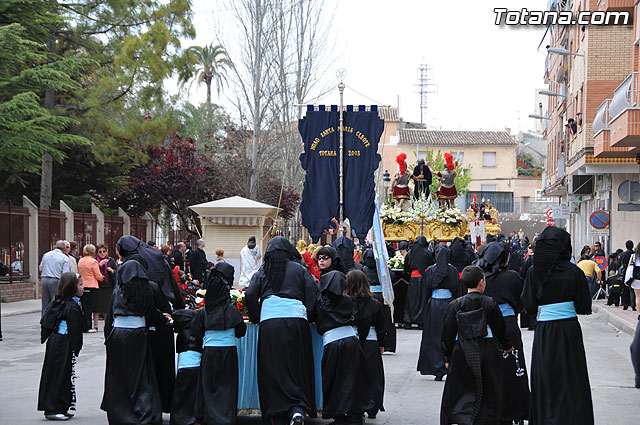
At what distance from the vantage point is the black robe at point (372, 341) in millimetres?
9219

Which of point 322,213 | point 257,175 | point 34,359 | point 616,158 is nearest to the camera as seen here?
point 34,359

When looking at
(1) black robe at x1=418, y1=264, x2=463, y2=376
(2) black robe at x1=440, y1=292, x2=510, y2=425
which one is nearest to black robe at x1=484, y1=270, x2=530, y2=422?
(2) black robe at x1=440, y1=292, x2=510, y2=425

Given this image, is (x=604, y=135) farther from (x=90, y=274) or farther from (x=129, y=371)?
(x=129, y=371)

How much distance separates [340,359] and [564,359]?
6.89ft

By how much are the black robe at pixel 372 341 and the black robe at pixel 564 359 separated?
1772 millimetres

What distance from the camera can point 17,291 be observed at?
25.0 m

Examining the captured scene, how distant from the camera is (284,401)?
8430 millimetres

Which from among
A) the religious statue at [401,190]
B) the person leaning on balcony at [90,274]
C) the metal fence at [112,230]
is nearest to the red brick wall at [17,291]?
the metal fence at [112,230]

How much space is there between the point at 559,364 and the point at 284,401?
8.45 ft

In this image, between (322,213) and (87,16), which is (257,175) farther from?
(322,213)

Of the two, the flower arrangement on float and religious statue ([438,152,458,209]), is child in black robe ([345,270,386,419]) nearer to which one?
the flower arrangement on float

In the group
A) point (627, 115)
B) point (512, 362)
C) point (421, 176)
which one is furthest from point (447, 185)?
point (512, 362)

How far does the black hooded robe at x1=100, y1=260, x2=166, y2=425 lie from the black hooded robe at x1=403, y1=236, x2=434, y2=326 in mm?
9251

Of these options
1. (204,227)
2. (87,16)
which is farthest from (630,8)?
(87,16)
